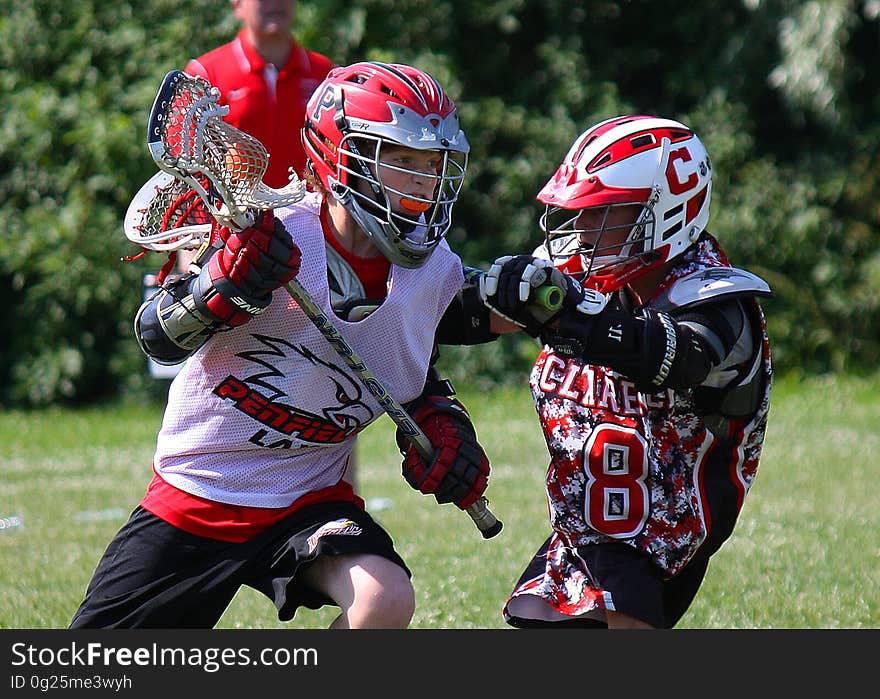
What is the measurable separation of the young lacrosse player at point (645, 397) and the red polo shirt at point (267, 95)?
7.72 ft

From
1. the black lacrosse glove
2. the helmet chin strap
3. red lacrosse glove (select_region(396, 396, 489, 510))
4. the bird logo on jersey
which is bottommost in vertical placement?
red lacrosse glove (select_region(396, 396, 489, 510))

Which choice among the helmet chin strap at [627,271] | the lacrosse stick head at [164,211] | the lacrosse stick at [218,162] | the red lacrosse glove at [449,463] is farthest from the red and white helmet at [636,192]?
the lacrosse stick head at [164,211]

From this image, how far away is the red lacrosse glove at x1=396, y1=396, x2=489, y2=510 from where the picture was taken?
329 centimetres

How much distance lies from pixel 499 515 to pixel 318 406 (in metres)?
3.80

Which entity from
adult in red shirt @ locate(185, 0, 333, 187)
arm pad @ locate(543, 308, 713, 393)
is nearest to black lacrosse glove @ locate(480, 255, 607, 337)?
arm pad @ locate(543, 308, 713, 393)

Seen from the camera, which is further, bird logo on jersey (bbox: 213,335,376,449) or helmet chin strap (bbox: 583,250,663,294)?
helmet chin strap (bbox: 583,250,663,294)

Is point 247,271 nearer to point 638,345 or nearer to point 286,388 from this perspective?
point 286,388

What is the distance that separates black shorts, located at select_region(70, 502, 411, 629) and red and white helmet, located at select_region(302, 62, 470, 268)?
0.69 metres

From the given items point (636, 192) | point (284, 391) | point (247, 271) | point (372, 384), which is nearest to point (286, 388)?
point (284, 391)

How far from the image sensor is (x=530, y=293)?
307cm

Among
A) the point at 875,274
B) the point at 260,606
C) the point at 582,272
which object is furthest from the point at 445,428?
the point at 875,274

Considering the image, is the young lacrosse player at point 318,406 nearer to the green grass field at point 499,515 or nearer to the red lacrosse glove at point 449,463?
the red lacrosse glove at point 449,463

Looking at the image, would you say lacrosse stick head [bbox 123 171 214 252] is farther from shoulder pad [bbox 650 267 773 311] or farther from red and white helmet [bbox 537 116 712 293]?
shoulder pad [bbox 650 267 773 311]

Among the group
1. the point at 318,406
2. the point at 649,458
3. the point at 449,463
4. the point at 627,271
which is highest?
the point at 627,271
